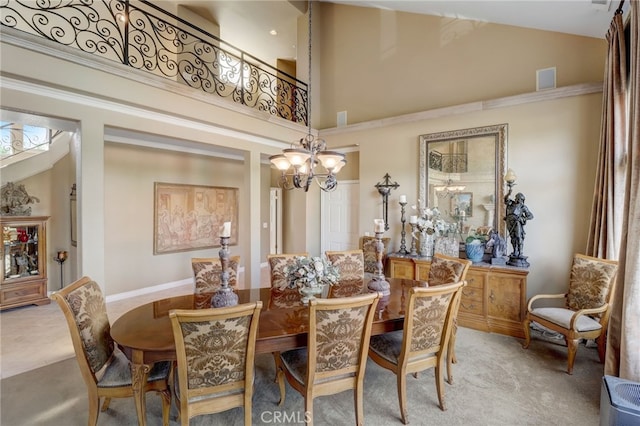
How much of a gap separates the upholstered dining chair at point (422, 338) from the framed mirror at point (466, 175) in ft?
7.93

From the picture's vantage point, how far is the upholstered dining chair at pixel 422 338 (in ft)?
7.27

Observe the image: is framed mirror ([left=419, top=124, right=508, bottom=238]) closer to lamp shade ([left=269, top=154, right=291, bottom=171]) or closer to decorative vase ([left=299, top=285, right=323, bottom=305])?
lamp shade ([left=269, top=154, right=291, bottom=171])

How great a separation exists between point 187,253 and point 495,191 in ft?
19.0

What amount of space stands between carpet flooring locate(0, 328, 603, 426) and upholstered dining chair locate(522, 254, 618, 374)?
33 cm

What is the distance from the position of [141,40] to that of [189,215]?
10.5ft

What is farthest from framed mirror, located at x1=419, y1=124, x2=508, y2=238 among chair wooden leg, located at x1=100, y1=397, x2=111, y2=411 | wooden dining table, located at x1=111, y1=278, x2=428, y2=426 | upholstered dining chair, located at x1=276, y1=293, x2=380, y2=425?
chair wooden leg, located at x1=100, y1=397, x2=111, y2=411

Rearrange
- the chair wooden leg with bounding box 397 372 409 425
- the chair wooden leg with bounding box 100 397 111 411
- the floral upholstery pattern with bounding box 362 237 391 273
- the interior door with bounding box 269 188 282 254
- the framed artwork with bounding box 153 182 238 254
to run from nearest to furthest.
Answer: the chair wooden leg with bounding box 397 372 409 425 < the chair wooden leg with bounding box 100 397 111 411 < the floral upholstery pattern with bounding box 362 237 391 273 < the framed artwork with bounding box 153 182 238 254 < the interior door with bounding box 269 188 282 254

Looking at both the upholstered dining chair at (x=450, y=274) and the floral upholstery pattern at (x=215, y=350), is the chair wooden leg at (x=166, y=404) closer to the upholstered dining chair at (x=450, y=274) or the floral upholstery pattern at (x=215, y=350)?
the floral upholstery pattern at (x=215, y=350)

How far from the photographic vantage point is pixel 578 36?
381 cm

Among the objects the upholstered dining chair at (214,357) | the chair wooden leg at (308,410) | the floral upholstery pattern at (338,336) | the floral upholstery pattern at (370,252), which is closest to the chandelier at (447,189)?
the floral upholstery pattern at (370,252)

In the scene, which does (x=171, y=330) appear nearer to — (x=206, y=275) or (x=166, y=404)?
(x=166, y=404)

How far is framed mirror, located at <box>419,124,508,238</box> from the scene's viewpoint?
4.26m

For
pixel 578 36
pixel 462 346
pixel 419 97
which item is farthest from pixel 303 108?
pixel 462 346

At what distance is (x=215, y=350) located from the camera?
1781 millimetres
